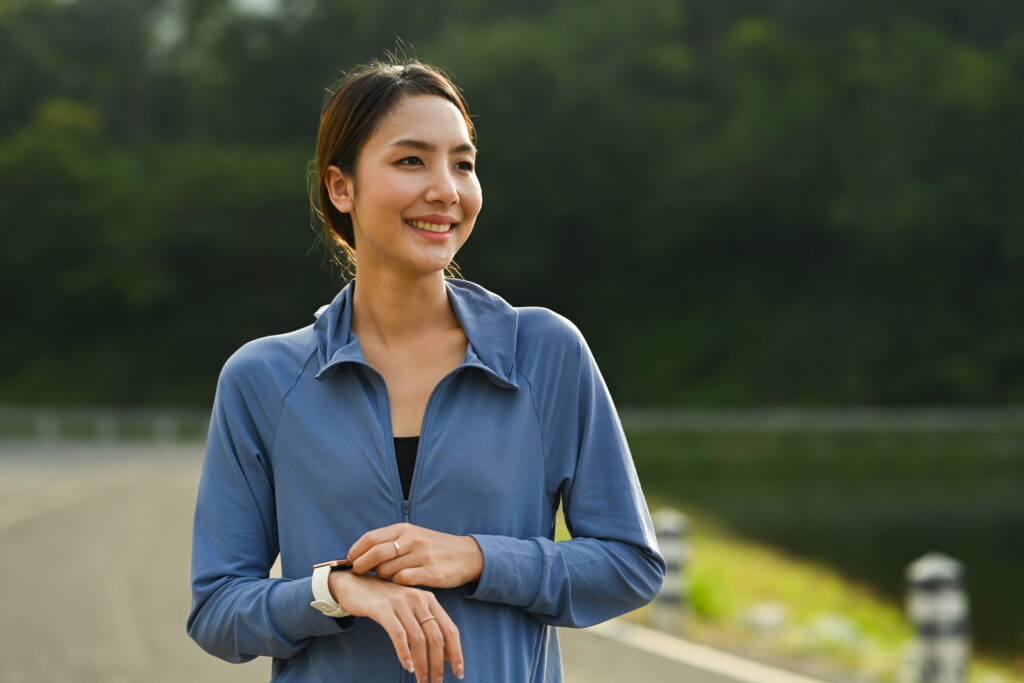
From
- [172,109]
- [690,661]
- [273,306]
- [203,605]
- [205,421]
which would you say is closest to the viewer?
[203,605]

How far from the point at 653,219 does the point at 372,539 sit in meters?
41.7

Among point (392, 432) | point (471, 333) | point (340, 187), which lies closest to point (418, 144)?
point (340, 187)

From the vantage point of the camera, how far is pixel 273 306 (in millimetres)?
47438

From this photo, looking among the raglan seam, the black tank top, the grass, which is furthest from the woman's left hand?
the grass

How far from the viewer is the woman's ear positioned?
216 cm

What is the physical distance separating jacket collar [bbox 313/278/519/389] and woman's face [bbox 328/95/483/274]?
3.8 inches

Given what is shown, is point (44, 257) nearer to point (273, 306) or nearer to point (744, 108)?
point (273, 306)

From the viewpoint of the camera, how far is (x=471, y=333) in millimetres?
2086

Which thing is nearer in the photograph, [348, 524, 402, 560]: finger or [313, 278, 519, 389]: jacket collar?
[348, 524, 402, 560]: finger

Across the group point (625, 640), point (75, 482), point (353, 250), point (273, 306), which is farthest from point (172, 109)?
point (353, 250)

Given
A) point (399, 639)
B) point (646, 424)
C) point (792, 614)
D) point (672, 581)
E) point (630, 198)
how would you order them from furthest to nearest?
1. point (630, 198)
2. point (646, 424)
3. point (792, 614)
4. point (672, 581)
5. point (399, 639)

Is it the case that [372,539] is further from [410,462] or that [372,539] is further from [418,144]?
[418,144]

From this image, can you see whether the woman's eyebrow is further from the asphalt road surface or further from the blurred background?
the blurred background

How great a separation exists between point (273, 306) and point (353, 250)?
1807 inches
